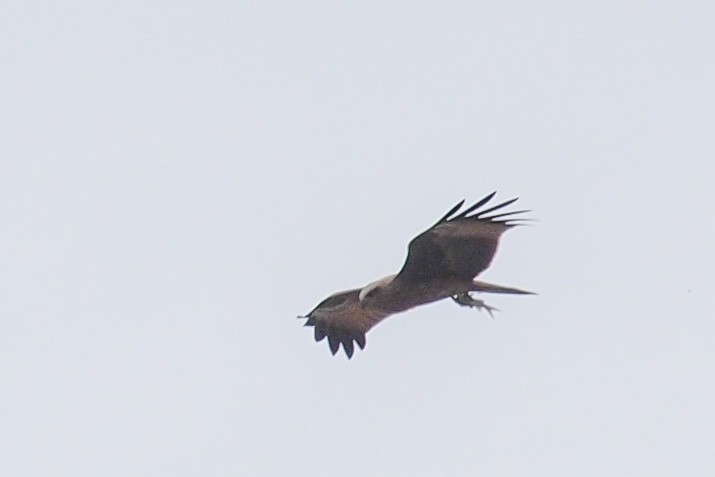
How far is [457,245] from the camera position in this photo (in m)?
18.5

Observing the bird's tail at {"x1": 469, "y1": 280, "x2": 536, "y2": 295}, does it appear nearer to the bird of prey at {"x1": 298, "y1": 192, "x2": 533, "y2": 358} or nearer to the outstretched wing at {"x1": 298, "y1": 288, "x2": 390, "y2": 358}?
the bird of prey at {"x1": 298, "y1": 192, "x2": 533, "y2": 358}

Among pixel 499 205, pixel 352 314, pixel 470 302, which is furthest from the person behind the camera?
pixel 352 314

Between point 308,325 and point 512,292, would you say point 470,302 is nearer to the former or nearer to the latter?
point 512,292

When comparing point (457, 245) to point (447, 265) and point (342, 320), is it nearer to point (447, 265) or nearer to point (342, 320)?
point (447, 265)

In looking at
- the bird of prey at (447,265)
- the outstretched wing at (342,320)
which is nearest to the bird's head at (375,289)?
the bird of prey at (447,265)

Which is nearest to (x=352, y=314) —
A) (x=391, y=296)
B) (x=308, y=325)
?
(x=308, y=325)

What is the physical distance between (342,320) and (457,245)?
3413mm

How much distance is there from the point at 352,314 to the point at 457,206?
3.69 metres

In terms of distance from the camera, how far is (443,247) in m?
18.5

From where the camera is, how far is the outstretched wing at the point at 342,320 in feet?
70.0

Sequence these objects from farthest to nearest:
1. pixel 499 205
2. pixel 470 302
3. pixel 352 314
→ pixel 352 314, pixel 470 302, pixel 499 205

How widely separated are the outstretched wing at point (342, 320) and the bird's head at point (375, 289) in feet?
6.18

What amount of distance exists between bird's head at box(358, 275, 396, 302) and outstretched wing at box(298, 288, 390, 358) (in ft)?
6.18

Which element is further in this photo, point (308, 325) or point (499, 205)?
point (308, 325)
